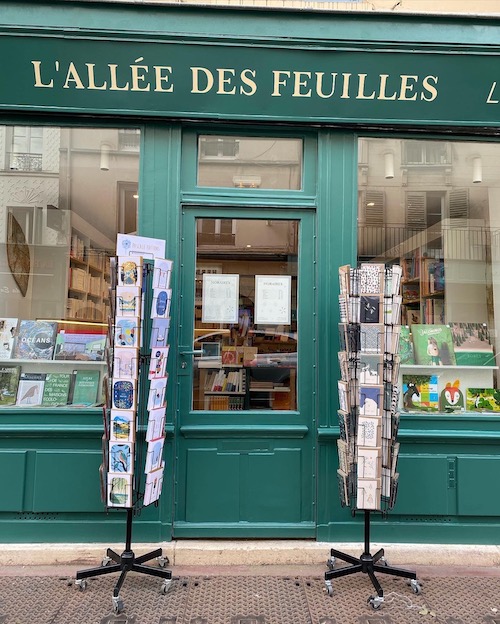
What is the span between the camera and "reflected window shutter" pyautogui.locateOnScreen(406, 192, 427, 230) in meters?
4.18

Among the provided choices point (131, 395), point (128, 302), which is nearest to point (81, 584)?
point (131, 395)

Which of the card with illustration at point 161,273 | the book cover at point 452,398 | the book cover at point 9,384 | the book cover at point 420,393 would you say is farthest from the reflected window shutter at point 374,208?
the book cover at point 9,384

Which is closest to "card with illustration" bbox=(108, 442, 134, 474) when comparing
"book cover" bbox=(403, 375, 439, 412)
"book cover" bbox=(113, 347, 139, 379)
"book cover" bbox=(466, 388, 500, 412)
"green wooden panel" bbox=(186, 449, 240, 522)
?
"book cover" bbox=(113, 347, 139, 379)

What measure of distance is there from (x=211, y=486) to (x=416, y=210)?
294cm

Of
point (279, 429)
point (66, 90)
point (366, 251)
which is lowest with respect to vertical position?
point (279, 429)

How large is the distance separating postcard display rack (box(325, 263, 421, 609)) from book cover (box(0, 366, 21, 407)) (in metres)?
2.65

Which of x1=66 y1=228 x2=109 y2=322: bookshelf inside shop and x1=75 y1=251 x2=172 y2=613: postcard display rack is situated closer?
x1=75 y1=251 x2=172 y2=613: postcard display rack

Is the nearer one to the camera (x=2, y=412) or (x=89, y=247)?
(x=2, y=412)

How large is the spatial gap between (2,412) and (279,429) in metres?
2.15

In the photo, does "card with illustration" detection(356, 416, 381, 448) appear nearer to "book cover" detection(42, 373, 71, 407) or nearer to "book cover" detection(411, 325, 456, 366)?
"book cover" detection(411, 325, 456, 366)

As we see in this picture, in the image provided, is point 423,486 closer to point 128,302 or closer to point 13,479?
point 128,302

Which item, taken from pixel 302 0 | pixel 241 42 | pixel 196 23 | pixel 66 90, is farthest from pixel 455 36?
pixel 66 90

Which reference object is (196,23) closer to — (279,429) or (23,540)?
(279,429)

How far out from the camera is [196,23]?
362 centimetres
